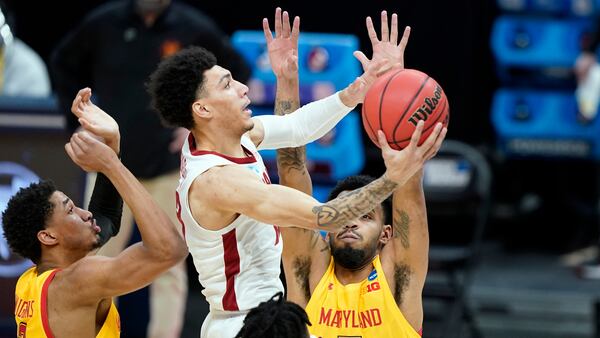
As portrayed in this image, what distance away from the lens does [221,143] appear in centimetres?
454

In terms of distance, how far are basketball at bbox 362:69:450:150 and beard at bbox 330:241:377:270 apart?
1.99 feet

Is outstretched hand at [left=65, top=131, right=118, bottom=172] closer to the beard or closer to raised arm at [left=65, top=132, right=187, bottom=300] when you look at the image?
raised arm at [left=65, top=132, right=187, bottom=300]

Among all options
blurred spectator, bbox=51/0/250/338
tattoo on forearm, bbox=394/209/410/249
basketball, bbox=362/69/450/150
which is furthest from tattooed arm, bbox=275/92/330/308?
blurred spectator, bbox=51/0/250/338

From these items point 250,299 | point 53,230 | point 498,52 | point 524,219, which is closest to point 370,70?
point 250,299

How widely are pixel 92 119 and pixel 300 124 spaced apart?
0.84 meters

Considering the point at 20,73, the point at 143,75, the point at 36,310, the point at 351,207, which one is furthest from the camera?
the point at 20,73

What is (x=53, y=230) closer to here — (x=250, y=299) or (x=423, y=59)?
(x=250, y=299)

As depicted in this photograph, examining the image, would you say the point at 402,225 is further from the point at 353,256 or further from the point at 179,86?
the point at 179,86

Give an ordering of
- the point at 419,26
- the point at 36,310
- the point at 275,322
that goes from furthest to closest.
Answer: the point at 419,26 → the point at 36,310 → the point at 275,322

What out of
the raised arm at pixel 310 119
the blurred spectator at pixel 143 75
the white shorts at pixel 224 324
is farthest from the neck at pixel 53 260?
the blurred spectator at pixel 143 75

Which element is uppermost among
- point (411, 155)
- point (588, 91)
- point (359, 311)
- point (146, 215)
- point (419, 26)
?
point (411, 155)

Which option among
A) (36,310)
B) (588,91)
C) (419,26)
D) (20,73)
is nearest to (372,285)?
(36,310)

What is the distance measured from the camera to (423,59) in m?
10.3

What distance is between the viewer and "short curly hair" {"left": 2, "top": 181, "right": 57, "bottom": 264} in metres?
4.57
